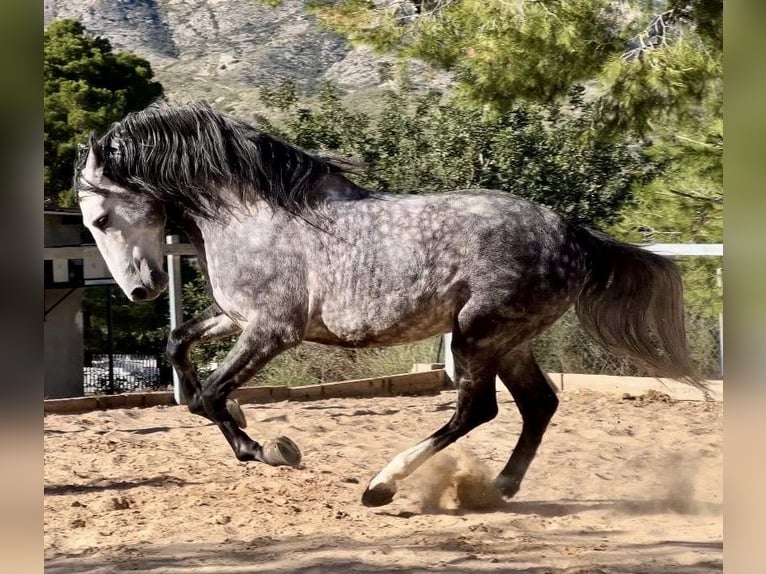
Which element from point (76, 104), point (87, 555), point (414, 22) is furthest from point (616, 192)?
point (76, 104)

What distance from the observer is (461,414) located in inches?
181

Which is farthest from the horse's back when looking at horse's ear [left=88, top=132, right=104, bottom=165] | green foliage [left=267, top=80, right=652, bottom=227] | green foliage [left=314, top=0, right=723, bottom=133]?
green foliage [left=267, top=80, right=652, bottom=227]

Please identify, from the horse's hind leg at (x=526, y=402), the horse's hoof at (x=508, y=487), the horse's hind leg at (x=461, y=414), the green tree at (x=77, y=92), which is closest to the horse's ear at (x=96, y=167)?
the horse's hind leg at (x=461, y=414)

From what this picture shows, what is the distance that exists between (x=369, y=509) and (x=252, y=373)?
857 millimetres

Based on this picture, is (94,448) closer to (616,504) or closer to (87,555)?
(87,555)

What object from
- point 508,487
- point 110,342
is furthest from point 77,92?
point 508,487

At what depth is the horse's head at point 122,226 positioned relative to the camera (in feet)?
15.5

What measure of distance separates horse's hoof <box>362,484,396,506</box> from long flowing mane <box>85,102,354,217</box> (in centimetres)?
137

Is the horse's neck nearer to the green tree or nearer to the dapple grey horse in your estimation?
the dapple grey horse

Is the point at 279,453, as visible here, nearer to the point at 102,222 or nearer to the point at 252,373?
the point at 252,373

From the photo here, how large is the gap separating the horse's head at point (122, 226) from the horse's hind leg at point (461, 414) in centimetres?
140

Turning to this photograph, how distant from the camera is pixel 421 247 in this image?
183 inches

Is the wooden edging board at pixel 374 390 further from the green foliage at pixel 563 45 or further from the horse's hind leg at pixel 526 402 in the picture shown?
the horse's hind leg at pixel 526 402
